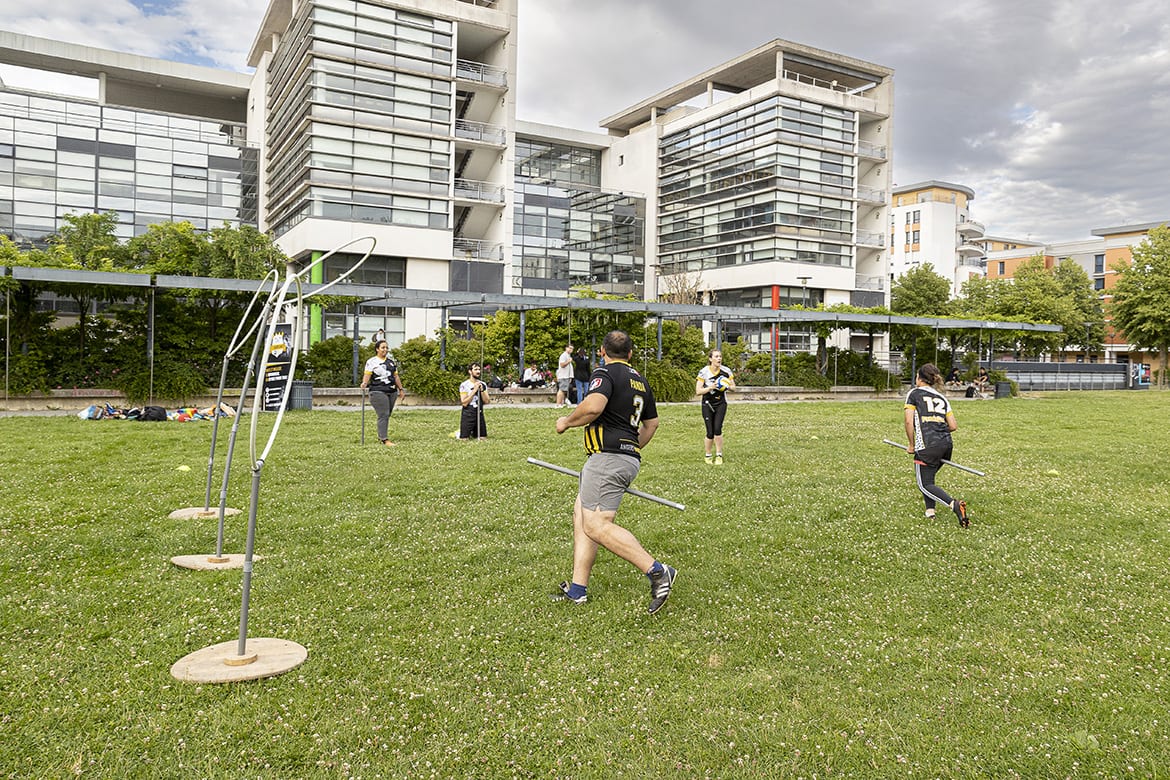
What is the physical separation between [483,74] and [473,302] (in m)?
28.4

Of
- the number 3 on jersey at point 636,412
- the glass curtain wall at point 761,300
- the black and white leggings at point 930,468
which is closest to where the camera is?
the number 3 on jersey at point 636,412

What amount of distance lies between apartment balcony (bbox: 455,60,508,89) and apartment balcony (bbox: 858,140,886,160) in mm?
29018

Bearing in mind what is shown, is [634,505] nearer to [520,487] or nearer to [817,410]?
[520,487]

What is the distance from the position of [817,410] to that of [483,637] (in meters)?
21.0

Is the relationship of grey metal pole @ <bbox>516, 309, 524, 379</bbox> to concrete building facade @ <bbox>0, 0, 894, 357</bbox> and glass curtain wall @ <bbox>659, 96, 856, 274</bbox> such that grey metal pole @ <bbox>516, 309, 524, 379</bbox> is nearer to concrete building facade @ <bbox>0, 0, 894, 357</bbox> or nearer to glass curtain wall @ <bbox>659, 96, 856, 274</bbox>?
concrete building facade @ <bbox>0, 0, 894, 357</bbox>

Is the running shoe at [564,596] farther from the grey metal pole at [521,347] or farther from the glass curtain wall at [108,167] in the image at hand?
the glass curtain wall at [108,167]

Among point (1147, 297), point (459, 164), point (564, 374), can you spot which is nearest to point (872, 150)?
point (1147, 297)

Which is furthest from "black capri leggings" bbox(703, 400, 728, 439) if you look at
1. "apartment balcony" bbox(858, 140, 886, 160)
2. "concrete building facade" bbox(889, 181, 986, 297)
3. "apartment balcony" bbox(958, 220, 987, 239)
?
"apartment balcony" bbox(958, 220, 987, 239)

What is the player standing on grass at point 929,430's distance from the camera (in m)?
8.45

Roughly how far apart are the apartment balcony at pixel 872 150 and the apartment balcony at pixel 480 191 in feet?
97.6

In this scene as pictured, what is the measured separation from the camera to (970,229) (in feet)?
329

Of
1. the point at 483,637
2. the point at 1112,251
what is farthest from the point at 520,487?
the point at 1112,251

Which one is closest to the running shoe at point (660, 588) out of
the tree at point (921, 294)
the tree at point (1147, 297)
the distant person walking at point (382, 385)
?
the distant person walking at point (382, 385)

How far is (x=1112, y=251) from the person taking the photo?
86.4 meters
